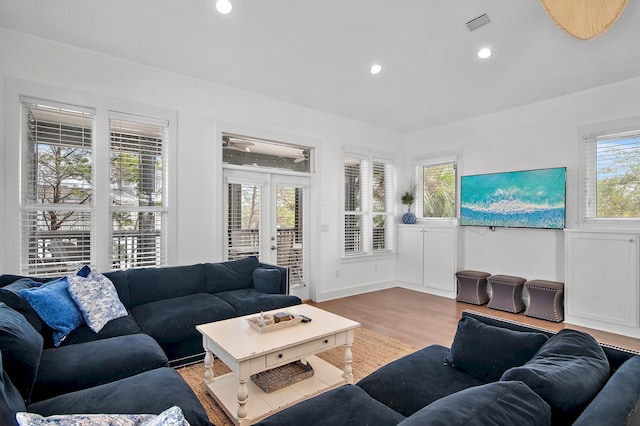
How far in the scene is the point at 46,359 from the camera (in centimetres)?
203

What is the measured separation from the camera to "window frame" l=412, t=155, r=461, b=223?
576cm

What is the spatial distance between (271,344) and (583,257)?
406cm

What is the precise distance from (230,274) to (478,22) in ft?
12.6

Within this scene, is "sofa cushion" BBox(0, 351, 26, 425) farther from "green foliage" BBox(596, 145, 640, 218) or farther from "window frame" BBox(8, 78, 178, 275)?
"green foliage" BBox(596, 145, 640, 218)

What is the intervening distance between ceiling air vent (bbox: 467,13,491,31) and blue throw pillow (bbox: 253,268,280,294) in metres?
3.39

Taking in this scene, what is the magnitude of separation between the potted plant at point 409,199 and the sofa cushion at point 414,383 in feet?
14.6

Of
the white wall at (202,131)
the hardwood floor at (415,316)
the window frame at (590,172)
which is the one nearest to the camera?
the white wall at (202,131)

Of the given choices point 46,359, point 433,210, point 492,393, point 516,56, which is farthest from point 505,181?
point 46,359

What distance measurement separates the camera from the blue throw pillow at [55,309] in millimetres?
2344

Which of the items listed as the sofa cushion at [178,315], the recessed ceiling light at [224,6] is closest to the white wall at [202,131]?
the sofa cushion at [178,315]

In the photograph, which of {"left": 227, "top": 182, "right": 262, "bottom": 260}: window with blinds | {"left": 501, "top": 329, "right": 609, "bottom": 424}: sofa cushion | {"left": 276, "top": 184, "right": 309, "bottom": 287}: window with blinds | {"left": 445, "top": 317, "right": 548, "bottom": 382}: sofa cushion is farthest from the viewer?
{"left": 276, "top": 184, "right": 309, "bottom": 287}: window with blinds

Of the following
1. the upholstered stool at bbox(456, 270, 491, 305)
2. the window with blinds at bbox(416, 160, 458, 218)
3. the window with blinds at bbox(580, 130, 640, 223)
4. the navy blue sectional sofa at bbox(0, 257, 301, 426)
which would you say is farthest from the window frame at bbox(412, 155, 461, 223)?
the navy blue sectional sofa at bbox(0, 257, 301, 426)

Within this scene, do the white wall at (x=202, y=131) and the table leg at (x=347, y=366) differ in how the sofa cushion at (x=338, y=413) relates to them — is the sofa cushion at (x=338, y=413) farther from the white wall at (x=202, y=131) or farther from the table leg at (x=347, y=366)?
the white wall at (x=202, y=131)

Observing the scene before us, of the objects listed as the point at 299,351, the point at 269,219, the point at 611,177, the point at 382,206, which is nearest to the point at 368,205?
the point at 382,206
